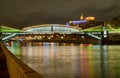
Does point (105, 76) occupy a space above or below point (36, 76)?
below

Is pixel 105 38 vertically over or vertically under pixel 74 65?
over

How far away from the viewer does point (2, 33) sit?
Answer: 411 ft

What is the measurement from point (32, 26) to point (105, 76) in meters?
162

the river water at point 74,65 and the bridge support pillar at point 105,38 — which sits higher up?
the bridge support pillar at point 105,38

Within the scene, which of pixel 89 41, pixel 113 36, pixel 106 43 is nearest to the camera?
pixel 106 43

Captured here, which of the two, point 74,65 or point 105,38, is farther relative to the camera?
point 105,38

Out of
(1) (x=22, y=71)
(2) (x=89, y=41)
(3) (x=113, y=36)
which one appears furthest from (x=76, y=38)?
(1) (x=22, y=71)

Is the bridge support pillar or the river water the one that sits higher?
the bridge support pillar

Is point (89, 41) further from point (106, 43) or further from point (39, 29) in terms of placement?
point (39, 29)

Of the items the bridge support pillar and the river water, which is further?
the bridge support pillar

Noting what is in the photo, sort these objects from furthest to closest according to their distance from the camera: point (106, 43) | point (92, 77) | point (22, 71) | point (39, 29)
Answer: point (39, 29) < point (106, 43) < point (92, 77) < point (22, 71)

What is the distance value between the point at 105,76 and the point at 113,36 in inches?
4014

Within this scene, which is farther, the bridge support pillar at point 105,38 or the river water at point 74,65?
the bridge support pillar at point 105,38

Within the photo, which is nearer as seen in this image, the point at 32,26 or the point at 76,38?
the point at 76,38
